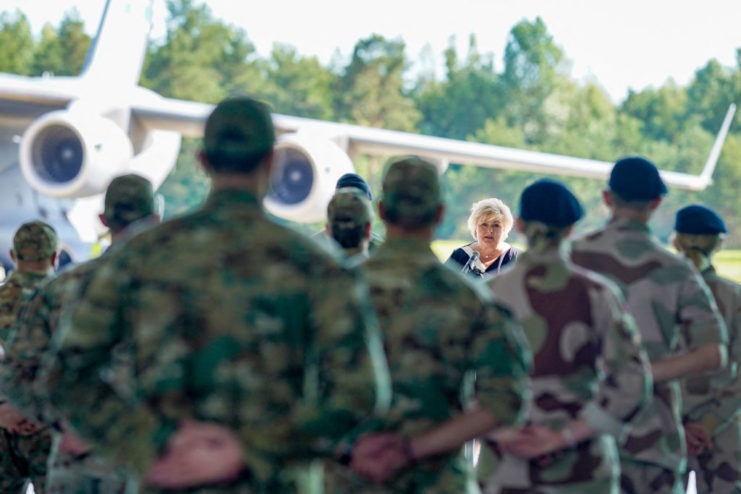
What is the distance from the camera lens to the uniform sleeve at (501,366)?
1907 mm

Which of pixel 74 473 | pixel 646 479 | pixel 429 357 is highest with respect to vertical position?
pixel 429 357

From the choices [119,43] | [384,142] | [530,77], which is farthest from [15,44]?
[384,142]

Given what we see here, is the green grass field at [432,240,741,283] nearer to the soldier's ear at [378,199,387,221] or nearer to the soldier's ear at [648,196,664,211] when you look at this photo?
the soldier's ear at [648,196,664,211]

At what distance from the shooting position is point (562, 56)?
58.8m

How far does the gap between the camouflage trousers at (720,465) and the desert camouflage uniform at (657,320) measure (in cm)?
68

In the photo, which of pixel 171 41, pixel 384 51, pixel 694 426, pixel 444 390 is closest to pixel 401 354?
pixel 444 390

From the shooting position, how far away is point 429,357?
2.01 metres

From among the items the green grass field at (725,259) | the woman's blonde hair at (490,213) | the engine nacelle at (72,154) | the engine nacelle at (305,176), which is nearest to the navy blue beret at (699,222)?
the woman's blonde hair at (490,213)

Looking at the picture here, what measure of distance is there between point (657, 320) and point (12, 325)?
6.93ft

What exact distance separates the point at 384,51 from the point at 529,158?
42.6 meters

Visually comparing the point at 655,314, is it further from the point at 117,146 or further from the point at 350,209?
the point at 117,146

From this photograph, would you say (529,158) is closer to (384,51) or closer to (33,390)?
(33,390)

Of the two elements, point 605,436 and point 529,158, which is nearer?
point 605,436

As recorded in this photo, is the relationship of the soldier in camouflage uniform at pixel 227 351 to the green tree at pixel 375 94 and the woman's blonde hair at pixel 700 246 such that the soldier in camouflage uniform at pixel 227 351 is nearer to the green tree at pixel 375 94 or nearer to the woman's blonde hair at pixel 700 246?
the woman's blonde hair at pixel 700 246
